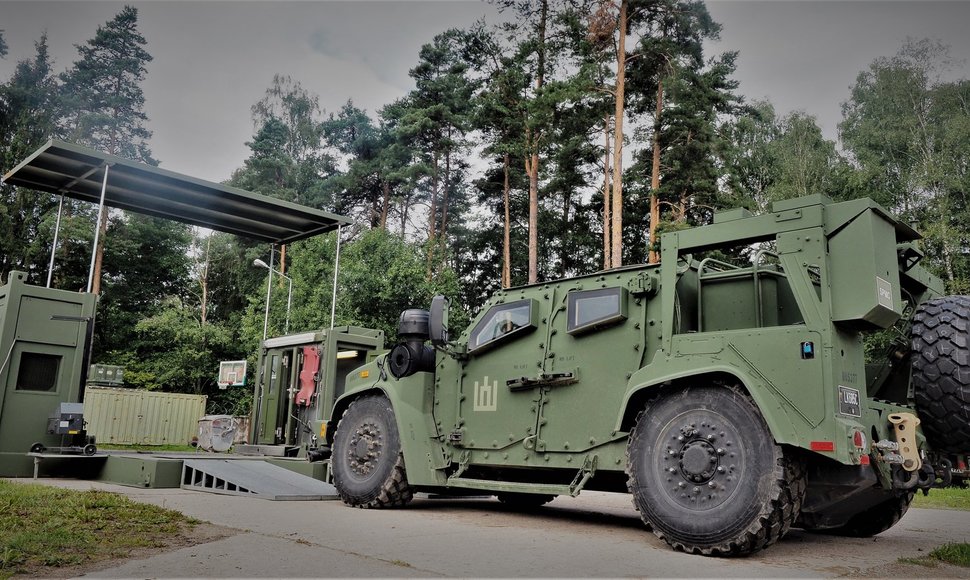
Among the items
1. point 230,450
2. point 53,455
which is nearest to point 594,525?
point 53,455

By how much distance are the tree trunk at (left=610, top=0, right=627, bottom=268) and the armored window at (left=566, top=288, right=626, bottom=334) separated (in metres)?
12.5

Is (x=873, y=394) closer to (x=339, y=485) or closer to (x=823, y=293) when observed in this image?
(x=823, y=293)

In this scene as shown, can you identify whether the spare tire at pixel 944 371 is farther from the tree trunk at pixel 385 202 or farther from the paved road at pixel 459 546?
the tree trunk at pixel 385 202

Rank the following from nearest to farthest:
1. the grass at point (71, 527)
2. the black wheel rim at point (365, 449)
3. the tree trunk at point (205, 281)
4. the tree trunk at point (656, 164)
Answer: the grass at point (71, 527)
the black wheel rim at point (365, 449)
the tree trunk at point (656, 164)
the tree trunk at point (205, 281)

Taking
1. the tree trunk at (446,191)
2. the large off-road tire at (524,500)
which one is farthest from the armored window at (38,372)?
the tree trunk at (446,191)

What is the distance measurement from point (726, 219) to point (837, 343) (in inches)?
53.6

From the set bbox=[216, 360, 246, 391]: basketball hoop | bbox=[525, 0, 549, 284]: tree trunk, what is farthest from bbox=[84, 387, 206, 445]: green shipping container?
bbox=[525, 0, 549, 284]: tree trunk

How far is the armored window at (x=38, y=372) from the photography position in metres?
9.07

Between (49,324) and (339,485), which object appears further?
(49,324)

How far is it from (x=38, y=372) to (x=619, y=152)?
1603cm

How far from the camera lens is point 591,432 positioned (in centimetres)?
650

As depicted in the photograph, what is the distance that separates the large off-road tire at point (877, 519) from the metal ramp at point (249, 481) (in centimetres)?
564

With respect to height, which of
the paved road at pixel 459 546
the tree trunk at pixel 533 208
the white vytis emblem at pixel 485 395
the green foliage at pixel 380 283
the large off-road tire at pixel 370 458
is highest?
the tree trunk at pixel 533 208

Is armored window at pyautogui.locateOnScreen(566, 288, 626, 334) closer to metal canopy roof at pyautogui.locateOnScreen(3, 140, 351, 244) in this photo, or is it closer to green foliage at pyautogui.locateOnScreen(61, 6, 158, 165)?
metal canopy roof at pyautogui.locateOnScreen(3, 140, 351, 244)
